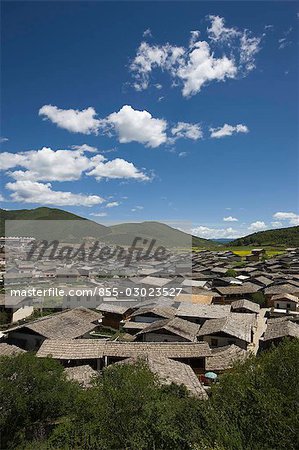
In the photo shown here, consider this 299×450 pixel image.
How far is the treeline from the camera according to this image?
9469 millimetres

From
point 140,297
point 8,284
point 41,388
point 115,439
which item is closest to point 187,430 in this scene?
point 115,439

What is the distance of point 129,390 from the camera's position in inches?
449

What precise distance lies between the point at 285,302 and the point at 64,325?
2682 cm

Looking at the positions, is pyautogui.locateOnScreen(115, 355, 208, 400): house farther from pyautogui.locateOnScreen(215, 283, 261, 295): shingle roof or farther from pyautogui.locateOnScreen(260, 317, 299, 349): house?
pyautogui.locateOnScreen(215, 283, 261, 295): shingle roof

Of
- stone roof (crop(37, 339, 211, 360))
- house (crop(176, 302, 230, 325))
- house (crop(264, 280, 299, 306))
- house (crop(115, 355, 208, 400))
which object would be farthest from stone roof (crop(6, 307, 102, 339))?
house (crop(264, 280, 299, 306))

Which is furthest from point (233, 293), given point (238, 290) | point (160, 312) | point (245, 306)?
point (160, 312)

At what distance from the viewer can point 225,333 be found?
25.5 metres

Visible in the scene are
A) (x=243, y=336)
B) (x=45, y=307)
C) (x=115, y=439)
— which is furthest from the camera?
(x=45, y=307)

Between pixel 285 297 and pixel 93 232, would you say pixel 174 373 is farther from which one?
pixel 93 232

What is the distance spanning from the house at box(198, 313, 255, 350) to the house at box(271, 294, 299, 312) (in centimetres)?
1446

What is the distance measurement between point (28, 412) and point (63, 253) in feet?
270

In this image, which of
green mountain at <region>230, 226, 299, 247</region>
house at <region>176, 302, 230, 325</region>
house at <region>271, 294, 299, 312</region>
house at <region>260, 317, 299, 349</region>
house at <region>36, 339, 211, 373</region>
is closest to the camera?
house at <region>36, 339, 211, 373</region>

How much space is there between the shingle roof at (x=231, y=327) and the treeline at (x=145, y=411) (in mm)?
10827

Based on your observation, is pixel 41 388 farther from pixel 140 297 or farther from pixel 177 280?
pixel 177 280
